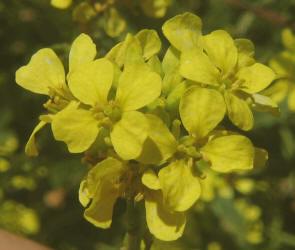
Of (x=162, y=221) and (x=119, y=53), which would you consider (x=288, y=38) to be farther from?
(x=162, y=221)

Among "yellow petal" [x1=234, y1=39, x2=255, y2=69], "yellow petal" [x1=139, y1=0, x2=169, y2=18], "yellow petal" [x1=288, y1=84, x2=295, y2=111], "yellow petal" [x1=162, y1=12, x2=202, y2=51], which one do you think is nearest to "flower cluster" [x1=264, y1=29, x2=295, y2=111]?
"yellow petal" [x1=288, y1=84, x2=295, y2=111]

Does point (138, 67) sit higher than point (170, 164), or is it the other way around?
point (138, 67)

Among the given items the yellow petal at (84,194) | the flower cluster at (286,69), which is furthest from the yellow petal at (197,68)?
the flower cluster at (286,69)

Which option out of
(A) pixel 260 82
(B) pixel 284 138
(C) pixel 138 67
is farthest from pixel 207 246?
(C) pixel 138 67

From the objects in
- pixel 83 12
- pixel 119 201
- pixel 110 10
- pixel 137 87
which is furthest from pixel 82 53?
pixel 119 201

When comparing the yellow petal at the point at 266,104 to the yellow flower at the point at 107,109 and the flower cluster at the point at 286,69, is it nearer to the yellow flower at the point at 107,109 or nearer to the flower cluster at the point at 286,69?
the yellow flower at the point at 107,109

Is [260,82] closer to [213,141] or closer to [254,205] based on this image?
[213,141]

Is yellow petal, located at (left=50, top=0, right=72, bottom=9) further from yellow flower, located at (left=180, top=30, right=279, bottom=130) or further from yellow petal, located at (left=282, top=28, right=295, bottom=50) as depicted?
yellow petal, located at (left=282, top=28, right=295, bottom=50)
